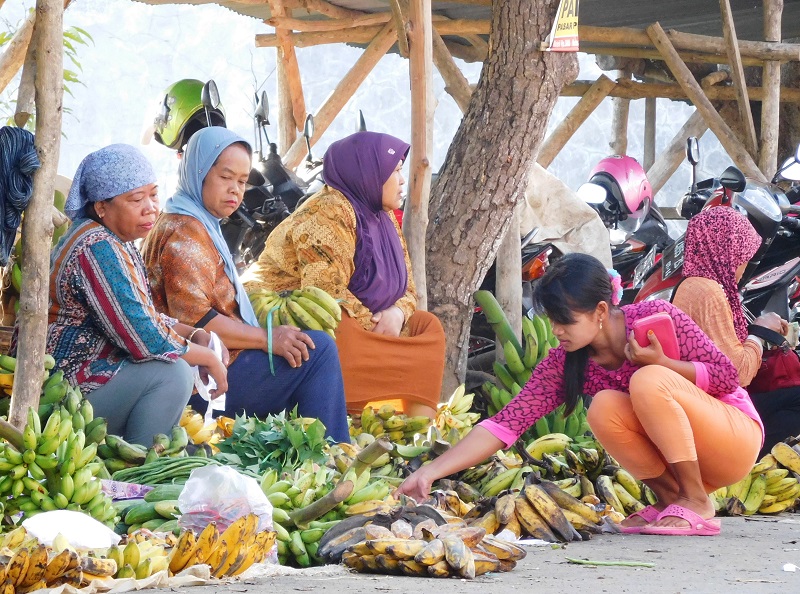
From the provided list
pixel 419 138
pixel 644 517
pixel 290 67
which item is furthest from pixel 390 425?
pixel 290 67

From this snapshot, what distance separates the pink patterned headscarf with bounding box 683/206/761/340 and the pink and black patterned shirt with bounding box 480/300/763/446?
890 millimetres

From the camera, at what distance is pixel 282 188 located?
6.93 meters

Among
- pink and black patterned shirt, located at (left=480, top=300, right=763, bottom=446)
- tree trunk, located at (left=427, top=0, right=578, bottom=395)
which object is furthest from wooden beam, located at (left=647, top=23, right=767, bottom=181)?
pink and black patterned shirt, located at (left=480, top=300, right=763, bottom=446)

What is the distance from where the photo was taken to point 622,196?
318 inches

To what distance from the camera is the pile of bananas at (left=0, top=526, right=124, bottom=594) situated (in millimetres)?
2570

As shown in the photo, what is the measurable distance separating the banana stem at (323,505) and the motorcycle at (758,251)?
11.4ft

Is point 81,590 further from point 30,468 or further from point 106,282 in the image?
point 106,282

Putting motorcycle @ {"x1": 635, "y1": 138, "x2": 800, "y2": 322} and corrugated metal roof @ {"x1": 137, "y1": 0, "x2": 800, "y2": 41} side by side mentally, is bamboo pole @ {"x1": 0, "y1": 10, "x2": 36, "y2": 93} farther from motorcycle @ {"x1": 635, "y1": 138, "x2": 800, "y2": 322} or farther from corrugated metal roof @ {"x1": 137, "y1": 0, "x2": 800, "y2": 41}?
corrugated metal roof @ {"x1": 137, "y1": 0, "x2": 800, "y2": 41}

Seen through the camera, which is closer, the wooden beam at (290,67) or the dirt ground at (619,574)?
the dirt ground at (619,574)

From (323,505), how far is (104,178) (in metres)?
1.60

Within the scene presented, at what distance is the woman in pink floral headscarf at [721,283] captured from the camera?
4875mm

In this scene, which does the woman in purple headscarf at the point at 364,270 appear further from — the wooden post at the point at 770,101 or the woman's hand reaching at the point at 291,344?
the wooden post at the point at 770,101

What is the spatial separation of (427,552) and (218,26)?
23.8m

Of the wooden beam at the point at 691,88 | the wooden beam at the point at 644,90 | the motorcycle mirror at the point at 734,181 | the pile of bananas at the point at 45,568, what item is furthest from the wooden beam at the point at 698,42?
the pile of bananas at the point at 45,568
